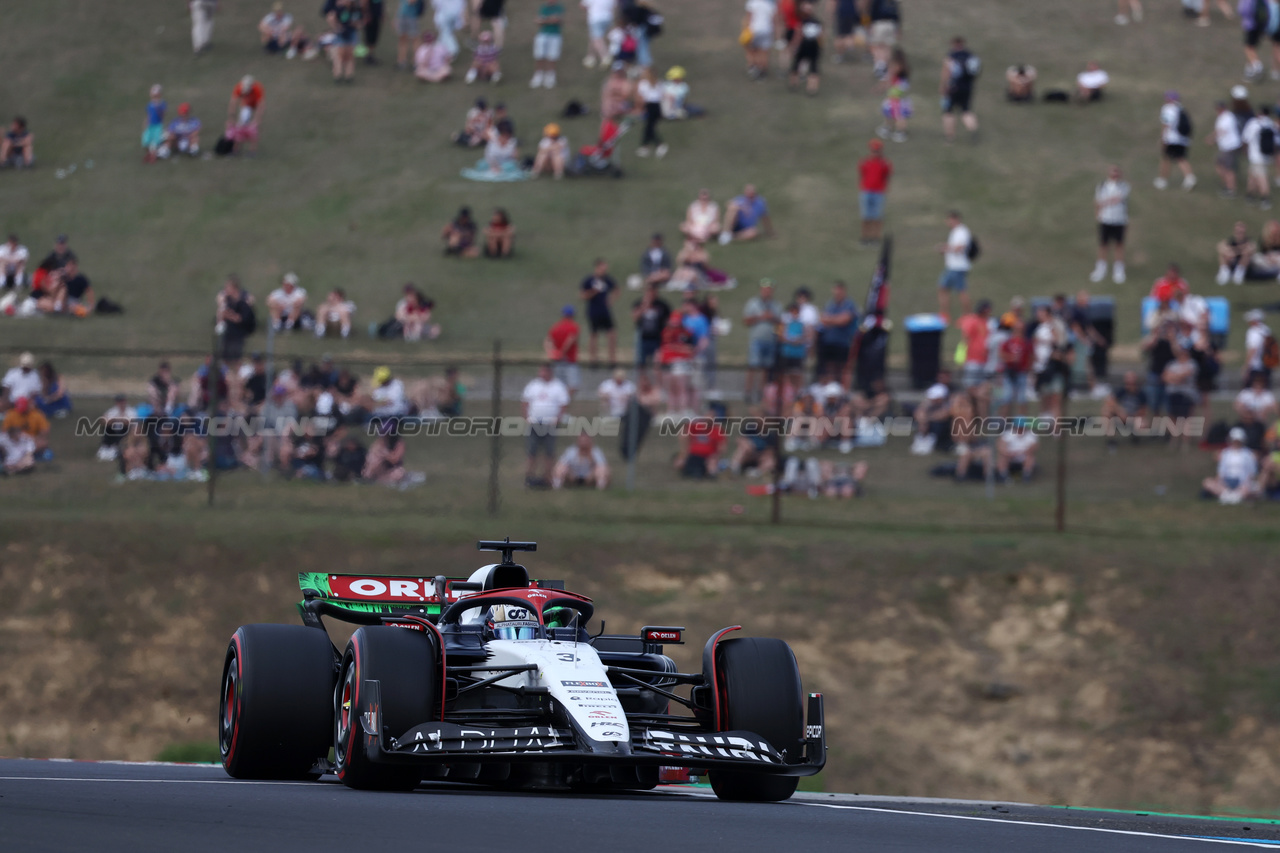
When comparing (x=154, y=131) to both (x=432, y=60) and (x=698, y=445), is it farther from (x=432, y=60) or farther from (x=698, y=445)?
(x=698, y=445)

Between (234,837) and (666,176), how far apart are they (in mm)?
29801

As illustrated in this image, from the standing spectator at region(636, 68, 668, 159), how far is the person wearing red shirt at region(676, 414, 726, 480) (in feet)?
52.4

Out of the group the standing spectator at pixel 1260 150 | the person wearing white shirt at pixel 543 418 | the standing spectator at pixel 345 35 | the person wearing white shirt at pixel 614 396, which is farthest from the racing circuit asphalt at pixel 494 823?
the standing spectator at pixel 345 35

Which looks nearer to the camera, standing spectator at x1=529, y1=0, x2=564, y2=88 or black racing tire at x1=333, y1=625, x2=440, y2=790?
black racing tire at x1=333, y1=625, x2=440, y2=790

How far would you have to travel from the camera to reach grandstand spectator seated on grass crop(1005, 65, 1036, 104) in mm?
39969

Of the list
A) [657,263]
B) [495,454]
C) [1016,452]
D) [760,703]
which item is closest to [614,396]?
[495,454]

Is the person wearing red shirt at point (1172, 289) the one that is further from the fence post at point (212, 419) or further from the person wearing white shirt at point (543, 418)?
the fence post at point (212, 419)

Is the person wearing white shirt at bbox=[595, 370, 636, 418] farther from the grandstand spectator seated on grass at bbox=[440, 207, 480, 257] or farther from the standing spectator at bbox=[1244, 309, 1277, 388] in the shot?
the grandstand spectator seated on grass at bbox=[440, 207, 480, 257]

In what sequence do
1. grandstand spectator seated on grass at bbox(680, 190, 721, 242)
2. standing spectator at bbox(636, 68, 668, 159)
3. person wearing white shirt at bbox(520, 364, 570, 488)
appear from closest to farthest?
1. person wearing white shirt at bbox(520, 364, 570, 488)
2. grandstand spectator seated on grass at bbox(680, 190, 721, 242)
3. standing spectator at bbox(636, 68, 668, 159)

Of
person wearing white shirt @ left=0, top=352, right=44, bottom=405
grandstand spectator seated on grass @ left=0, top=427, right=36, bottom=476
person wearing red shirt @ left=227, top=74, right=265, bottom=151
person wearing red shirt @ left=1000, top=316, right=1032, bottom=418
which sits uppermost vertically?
person wearing red shirt @ left=227, top=74, right=265, bottom=151

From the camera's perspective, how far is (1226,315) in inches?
1147

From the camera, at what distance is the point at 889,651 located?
742 inches

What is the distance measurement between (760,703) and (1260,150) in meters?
27.3

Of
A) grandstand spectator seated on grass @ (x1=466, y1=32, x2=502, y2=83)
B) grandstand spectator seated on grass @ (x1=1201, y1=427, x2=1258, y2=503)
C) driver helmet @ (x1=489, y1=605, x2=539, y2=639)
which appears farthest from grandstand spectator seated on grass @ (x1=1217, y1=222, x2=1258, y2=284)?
driver helmet @ (x1=489, y1=605, x2=539, y2=639)
